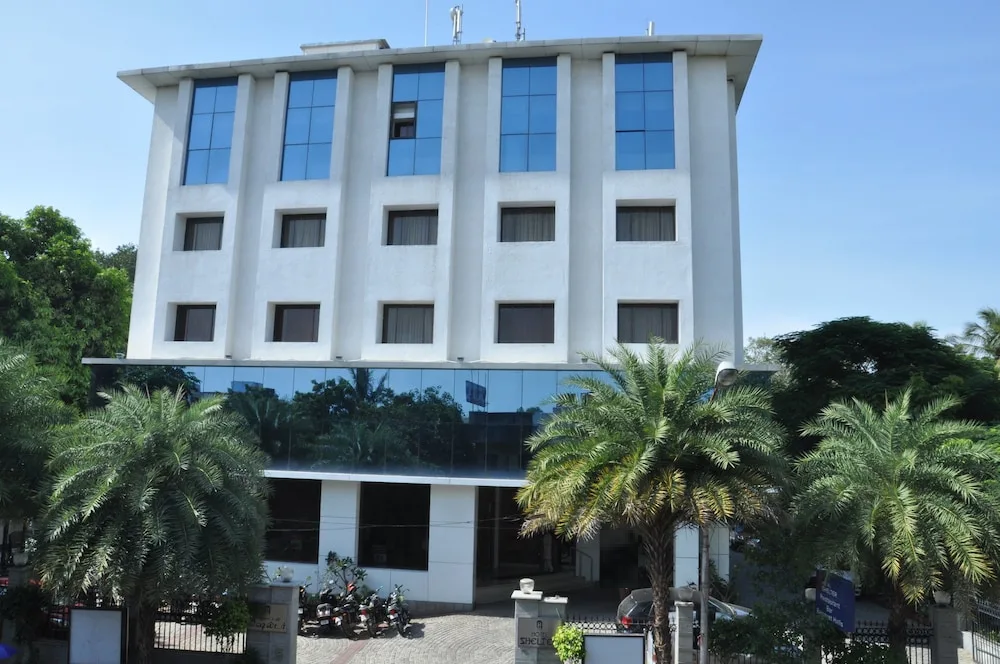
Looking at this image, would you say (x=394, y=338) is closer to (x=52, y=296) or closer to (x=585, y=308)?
(x=585, y=308)

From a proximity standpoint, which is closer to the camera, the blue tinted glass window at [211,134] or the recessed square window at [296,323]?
the recessed square window at [296,323]

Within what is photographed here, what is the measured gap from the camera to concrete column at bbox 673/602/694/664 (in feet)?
44.7

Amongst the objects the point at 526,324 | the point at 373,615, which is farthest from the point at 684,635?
the point at 526,324

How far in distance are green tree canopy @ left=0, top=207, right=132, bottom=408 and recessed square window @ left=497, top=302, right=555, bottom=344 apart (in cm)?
1913

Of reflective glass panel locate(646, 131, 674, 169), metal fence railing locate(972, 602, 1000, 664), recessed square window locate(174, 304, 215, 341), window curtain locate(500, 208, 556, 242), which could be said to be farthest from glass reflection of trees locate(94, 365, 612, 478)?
metal fence railing locate(972, 602, 1000, 664)

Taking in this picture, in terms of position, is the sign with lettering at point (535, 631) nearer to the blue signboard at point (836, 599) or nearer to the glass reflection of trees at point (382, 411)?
the blue signboard at point (836, 599)

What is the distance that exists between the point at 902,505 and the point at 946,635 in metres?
4.01

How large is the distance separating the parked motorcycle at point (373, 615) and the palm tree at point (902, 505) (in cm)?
1135

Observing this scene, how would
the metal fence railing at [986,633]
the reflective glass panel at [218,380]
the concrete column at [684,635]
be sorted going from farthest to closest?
the reflective glass panel at [218,380] → the metal fence railing at [986,633] → the concrete column at [684,635]

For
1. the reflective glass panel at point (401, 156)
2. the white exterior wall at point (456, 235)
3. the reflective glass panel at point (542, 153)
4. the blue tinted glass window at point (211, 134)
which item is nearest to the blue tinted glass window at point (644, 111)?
the white exterior wall at point (456, 235)

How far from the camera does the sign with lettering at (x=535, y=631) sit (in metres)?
14.3

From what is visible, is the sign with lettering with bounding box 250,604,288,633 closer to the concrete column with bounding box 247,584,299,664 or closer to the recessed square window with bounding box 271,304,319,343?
the concrete column with bounding box 247,584,299,664

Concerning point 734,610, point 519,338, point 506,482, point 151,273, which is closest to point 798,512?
point 734,610

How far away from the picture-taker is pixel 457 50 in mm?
23688
